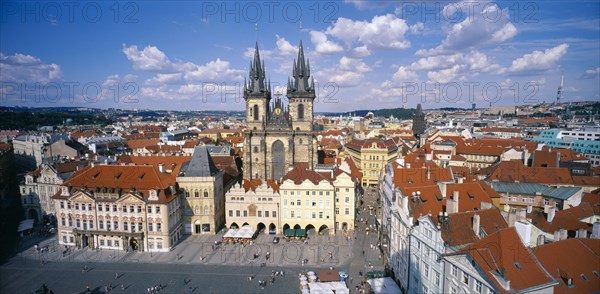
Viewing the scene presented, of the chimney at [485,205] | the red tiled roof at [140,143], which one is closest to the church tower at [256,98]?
the chimney at [485,205]

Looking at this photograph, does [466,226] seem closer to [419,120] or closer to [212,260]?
[212,260]

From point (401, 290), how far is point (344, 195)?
68.1ft

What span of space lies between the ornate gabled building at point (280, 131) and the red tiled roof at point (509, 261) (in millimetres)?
47924

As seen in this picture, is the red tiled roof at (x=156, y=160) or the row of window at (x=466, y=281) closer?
the row of window at (x=466, y=281)

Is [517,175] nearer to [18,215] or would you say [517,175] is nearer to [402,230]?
[402,230]

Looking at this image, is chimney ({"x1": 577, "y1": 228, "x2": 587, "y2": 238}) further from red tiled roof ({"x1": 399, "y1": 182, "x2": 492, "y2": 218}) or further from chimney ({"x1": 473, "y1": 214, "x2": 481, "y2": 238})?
red tiled roof ({"x1": 399, "y1": 182, "x2": 492, "y2": 218})

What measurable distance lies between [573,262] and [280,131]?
53.6 meters

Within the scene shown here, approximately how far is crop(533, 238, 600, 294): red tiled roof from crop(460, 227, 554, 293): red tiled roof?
4.82 ft

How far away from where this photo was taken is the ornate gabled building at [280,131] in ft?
233

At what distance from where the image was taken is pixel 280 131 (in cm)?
7094

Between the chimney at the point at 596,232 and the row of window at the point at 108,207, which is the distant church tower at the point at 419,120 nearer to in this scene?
the row of window at the point at 108,207

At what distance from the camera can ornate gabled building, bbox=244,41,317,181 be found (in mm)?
71000

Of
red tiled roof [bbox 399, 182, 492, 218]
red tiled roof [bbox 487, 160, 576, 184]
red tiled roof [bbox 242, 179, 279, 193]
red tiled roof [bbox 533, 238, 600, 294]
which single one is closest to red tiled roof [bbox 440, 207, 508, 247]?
red tiled roof [bbox 399, 182, 492, 218]

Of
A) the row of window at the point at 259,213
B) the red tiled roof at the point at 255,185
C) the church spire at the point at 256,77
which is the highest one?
the church spire at the point at 256,77
